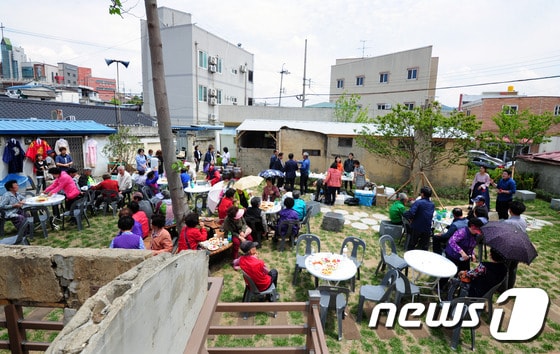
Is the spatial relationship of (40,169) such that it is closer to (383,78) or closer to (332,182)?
(332,182)

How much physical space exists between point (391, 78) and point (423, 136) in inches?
861

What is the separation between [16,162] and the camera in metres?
11.1

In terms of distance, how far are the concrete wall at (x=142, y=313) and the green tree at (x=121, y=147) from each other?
1394 cm

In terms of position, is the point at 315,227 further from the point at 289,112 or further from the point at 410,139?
the point at 289,112

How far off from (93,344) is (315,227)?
8.02 m

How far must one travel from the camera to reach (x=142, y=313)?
1.90 m

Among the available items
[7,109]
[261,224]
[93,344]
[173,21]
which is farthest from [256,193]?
[173,21]

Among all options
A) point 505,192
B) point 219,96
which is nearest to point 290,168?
point 505,192

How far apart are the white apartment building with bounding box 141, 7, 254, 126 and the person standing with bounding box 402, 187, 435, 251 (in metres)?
23.4

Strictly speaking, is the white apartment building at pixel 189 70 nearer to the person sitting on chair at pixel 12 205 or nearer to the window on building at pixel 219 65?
the window on building at pixel 219 65

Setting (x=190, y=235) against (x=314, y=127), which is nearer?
(x=190, y=235)

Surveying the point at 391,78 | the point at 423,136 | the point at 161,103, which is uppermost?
the point at 391,78

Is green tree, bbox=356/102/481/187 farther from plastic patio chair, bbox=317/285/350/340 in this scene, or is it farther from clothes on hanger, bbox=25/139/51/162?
clothes on hanger, bbox=25/139/51/162

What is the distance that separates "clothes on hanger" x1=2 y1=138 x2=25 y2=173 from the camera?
1090cm
